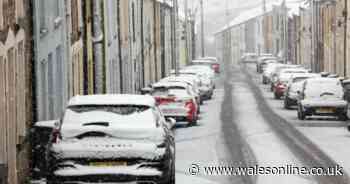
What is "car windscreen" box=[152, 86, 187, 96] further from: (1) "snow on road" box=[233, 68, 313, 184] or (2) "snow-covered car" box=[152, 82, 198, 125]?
(1) "snow on road" box=[233, 68, 313, 184]

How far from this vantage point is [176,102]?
4097 centimetres

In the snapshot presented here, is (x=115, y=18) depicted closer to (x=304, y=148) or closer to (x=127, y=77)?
(x=127, y=77)

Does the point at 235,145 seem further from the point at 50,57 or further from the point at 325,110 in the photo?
the point at 325,110

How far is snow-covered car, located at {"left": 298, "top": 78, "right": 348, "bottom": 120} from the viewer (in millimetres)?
43812

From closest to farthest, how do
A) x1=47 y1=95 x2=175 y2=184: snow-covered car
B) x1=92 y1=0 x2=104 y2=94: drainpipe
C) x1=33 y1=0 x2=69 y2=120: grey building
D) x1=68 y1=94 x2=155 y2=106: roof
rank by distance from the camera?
1. x1=47 y1=95 x2=175 y2=184: snow-covered car
2. x1=68 y1=94 x2=155 y2=106: roof
3. x1=92 y1=0 x2=104 y2=94: drainpipe
4. x1=33 y1=0 x2=69 y2=120: grey building

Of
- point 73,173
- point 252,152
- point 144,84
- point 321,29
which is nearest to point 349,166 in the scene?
point 252,152

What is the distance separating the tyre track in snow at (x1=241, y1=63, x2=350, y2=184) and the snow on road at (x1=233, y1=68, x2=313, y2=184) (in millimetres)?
197

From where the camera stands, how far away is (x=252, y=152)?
1168 inches

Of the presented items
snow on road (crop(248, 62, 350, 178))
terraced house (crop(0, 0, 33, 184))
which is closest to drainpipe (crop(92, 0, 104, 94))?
terraced house (crop(0, 0, 33, 184))

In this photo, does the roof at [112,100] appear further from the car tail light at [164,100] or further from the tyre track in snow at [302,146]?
the car tail light at [164,100]

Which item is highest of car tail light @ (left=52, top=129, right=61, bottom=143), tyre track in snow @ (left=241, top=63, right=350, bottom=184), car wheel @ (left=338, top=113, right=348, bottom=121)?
car tail light @ (left=52, top=129, right=61, bottom=143)

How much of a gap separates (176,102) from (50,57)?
10224 mm

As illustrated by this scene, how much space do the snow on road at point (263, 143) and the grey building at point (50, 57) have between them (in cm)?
500

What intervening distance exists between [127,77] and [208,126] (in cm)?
1616
